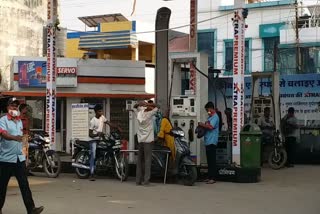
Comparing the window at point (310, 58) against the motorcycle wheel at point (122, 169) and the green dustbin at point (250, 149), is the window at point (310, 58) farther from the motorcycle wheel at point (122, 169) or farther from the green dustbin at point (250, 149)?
the motorcycle wheel at point (122, 169)

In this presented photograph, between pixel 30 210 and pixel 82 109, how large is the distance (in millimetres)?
11995

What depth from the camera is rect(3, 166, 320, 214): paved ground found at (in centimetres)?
928

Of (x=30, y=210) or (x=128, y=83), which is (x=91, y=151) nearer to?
(x=30, y=210)

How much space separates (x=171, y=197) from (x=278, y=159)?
20.3 ft

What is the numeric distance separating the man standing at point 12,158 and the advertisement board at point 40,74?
14173 mm

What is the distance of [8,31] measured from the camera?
1091 inches

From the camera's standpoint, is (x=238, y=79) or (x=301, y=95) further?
(x=301, y=95)

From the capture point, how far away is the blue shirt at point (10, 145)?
828 cm

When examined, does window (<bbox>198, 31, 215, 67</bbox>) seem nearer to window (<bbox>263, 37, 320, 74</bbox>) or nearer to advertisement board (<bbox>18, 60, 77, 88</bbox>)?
window (<bbox>263, 37, 320, 74</bbox>)

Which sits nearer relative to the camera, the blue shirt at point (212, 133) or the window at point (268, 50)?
the blue shirt at point (212, 133)

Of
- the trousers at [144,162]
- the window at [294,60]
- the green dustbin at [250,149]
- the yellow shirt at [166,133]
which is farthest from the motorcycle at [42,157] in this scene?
the window at [294,60]

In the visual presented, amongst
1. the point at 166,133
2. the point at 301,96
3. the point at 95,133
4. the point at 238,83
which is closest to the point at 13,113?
the point at 166,133

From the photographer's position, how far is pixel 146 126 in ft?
41.1

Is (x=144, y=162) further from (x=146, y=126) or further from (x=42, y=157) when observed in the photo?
(x=42, y=157)
